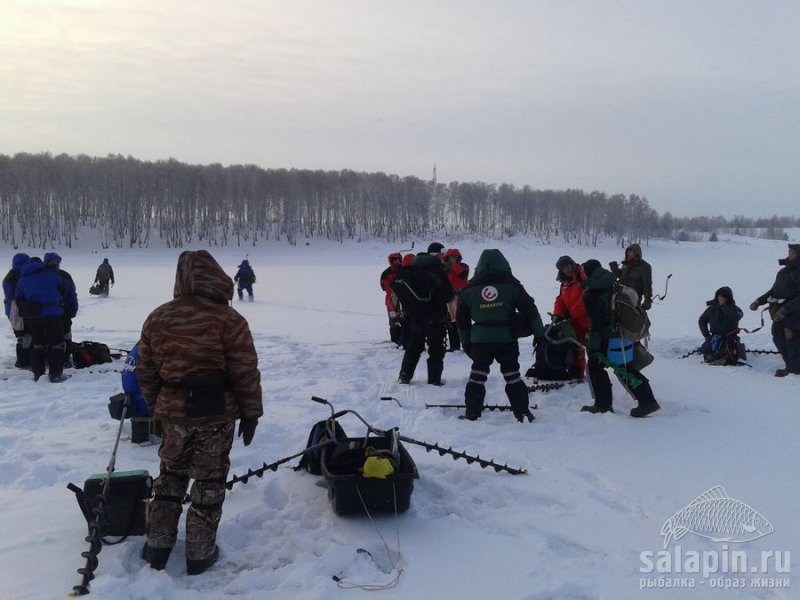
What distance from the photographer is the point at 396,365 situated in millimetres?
8922

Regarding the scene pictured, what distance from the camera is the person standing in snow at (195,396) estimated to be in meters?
3.23

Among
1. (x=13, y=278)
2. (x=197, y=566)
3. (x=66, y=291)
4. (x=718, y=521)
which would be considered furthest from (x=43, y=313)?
(x=718, y=521)

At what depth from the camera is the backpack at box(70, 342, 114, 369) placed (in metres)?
8.46

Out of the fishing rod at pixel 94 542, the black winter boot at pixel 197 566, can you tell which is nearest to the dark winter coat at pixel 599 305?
the black winter boot at pixel 197 566

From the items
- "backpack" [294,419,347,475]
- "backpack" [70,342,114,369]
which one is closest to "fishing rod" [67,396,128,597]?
A: "backpack" [294,419,347,475]

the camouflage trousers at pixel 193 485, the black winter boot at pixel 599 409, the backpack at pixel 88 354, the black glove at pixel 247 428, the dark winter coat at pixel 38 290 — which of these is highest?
the dark winter coat at pixel 38 290

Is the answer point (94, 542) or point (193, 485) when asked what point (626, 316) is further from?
point (94, 542)

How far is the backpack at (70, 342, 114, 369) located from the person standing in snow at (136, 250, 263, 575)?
19.7 ft

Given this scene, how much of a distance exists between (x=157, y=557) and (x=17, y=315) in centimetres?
634

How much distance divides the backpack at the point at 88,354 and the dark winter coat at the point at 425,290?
4.73 meters

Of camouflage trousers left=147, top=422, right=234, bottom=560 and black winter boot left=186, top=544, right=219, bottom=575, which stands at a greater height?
camouflage trousers left=147, top=422, right=234, bottom=560

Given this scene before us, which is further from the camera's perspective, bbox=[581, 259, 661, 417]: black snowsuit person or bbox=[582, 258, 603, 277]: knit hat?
bbox=[582, 258, 603, 277]: knit hat

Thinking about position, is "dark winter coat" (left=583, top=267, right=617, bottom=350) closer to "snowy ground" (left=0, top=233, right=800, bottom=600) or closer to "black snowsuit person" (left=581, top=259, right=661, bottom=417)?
"black snowsuit person" (left=581, top=259, right=661, bottom=417)

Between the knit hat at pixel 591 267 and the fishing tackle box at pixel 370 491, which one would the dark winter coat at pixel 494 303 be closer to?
the knit hat at pixel 591 267
